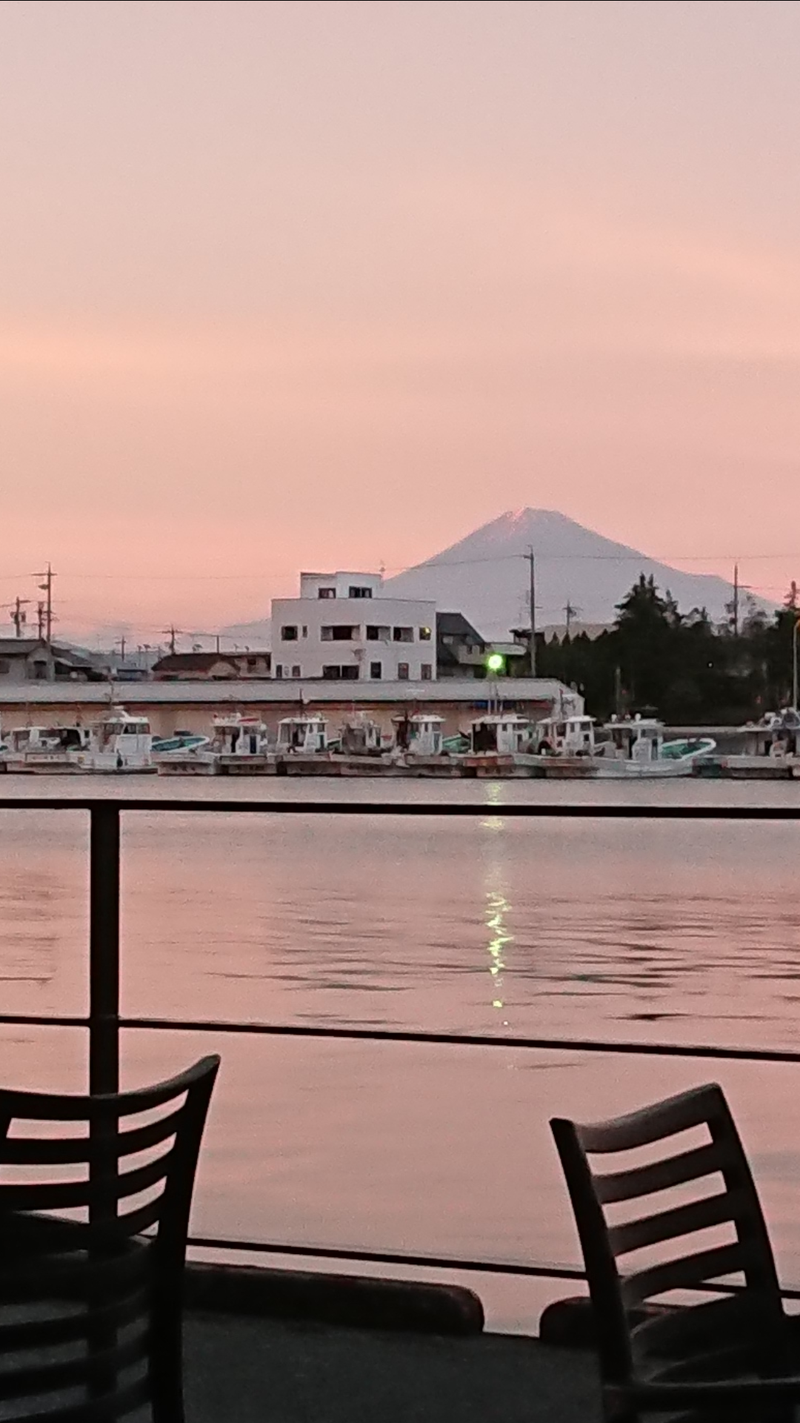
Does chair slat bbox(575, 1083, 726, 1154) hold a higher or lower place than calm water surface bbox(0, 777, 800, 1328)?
higher

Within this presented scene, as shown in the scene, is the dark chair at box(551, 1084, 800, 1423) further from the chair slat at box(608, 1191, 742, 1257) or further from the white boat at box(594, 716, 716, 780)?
the white boat at box(594, 716, 716, 780)

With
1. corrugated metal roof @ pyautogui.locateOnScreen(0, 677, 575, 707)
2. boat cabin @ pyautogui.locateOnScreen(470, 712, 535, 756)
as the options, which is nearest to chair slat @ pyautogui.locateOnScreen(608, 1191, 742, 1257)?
boat cabin @ pyautogui.locateOnScreen(470, 712, 535, 756)

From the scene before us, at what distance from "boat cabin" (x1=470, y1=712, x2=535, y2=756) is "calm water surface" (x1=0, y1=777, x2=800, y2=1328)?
339 centimetres

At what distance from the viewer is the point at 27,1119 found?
6.40 feet

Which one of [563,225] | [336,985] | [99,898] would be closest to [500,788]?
[563,225]

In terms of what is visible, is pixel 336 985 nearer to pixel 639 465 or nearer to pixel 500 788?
pixel 639 465

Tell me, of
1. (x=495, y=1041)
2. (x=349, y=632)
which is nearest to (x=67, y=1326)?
(x=495, y=1041)

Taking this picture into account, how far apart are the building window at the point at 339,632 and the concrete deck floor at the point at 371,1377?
80921mm

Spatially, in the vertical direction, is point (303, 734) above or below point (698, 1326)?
above

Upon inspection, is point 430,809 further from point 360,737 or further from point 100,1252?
point 360,737

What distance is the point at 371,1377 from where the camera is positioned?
3527 millimetres

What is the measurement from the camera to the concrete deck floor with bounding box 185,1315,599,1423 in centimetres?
333

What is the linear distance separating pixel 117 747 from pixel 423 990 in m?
46.1

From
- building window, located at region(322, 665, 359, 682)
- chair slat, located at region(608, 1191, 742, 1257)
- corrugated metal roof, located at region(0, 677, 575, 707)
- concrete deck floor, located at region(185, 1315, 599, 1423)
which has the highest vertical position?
building window, located at region(322, 665, 359, 682)
